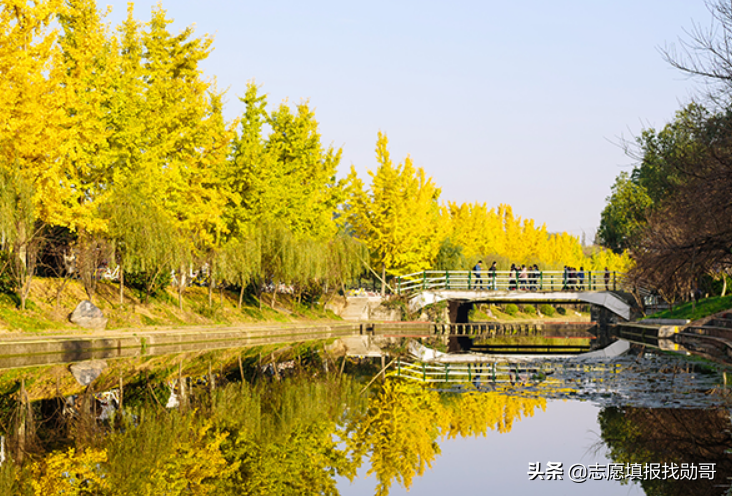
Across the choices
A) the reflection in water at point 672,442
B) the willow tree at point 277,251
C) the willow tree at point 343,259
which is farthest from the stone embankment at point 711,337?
the willow tree at point 277,251

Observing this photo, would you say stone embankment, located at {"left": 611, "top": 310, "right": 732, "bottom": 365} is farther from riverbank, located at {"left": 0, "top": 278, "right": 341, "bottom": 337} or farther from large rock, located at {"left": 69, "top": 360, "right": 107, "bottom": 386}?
riverbank, located at {"left": 0, "top": 278, "right": 341, "bottom": 337}

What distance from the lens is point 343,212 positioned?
53219mm

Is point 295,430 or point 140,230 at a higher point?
point 140,230

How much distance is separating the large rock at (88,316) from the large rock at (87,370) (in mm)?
6527

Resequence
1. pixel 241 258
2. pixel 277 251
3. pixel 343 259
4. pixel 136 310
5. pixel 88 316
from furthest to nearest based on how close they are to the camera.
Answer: pixel 343 259 < pixel 277 251 < pixel 241 258 < pixel 136 310 < pixel 88 316

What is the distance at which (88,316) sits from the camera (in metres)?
27.7

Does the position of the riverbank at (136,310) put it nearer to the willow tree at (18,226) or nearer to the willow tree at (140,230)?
the willow tree at (18,226)

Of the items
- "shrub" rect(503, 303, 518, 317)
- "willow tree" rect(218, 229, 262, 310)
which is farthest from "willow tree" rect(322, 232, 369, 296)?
"shrub" rect(503, 303, 518, 317)

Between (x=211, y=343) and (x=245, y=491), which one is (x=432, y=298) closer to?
(x=211, y=343)

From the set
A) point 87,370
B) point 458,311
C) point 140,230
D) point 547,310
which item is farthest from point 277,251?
point 547,310

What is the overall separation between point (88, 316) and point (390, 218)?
27.2 meters

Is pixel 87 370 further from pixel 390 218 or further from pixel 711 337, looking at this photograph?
pixel 390 218

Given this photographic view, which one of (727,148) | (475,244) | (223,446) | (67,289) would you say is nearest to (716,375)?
(727,148)

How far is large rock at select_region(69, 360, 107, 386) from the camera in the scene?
16688mm
